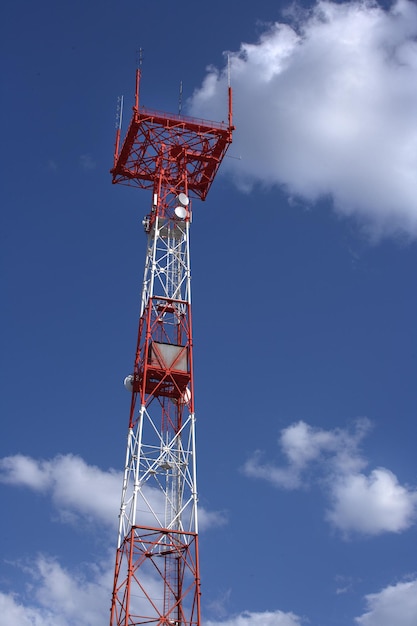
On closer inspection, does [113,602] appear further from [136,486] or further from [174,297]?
[174,297]

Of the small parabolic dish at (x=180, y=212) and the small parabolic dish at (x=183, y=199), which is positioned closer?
the small parabolic dish at (x=180, y=212)

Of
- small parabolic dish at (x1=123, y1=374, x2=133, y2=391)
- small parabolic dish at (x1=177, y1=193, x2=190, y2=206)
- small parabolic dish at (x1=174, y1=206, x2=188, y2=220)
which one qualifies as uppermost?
small parabolic dish at (x1=177, y1=193, x2=190, y2=206)

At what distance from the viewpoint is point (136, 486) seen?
175 feet

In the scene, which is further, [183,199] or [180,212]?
[183,199]

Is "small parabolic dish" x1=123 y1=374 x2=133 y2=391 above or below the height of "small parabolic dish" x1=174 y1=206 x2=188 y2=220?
below

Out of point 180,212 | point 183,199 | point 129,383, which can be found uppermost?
point 183,199

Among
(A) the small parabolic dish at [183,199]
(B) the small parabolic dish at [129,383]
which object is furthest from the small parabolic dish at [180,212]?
(B) the small parabolic dish at [129,383]

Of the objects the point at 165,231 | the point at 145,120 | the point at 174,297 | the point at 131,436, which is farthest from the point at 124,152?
the point at 131,436

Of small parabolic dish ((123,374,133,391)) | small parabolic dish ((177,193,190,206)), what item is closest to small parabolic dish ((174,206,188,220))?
small parabolic dish ((177,193,190,206))

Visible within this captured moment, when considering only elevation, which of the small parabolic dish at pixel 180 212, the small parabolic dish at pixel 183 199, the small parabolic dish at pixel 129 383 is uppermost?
the small parabolic dish at pixel 183 199

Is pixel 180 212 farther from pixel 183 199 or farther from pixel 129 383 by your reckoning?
pixel 129 383

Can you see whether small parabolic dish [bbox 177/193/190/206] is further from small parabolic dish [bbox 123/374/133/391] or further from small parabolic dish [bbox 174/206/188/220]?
small parabolic dish [bbox 123/374/133/391]

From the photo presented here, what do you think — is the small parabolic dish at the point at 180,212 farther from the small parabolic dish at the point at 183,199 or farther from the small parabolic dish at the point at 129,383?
the small parabolic dish at the point at 129,383

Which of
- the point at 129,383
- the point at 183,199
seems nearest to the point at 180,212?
the point at 183,199
